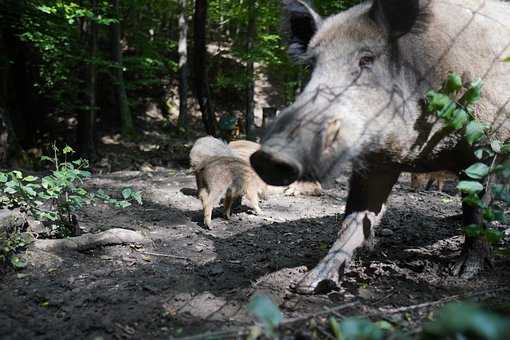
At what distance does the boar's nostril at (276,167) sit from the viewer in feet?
7.07

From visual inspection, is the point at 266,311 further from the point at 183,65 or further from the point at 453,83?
the point at 183,65

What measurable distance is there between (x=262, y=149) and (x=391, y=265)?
1609 millimetres

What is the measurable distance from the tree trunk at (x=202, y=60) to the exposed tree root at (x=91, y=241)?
7.22 metres

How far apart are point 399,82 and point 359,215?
96 cm

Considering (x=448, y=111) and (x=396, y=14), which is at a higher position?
(x=396, y=14)

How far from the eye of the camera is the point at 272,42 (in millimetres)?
14672

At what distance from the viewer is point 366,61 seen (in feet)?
9.09

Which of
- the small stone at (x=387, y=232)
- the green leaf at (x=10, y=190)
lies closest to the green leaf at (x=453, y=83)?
the small stone at (x=387, y=232)

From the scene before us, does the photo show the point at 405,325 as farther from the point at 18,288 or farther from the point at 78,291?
the point at 18,288

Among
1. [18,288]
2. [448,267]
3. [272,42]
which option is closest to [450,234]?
[448,267]

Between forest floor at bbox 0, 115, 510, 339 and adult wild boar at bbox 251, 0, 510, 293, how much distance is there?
261mm

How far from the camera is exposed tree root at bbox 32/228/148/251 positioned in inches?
129

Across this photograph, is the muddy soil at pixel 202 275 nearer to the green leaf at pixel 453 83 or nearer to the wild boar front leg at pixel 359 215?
the wild boar front leg at pixel 359 215

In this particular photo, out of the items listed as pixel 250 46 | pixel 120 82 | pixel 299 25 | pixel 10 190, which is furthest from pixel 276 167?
pixel 250 46
